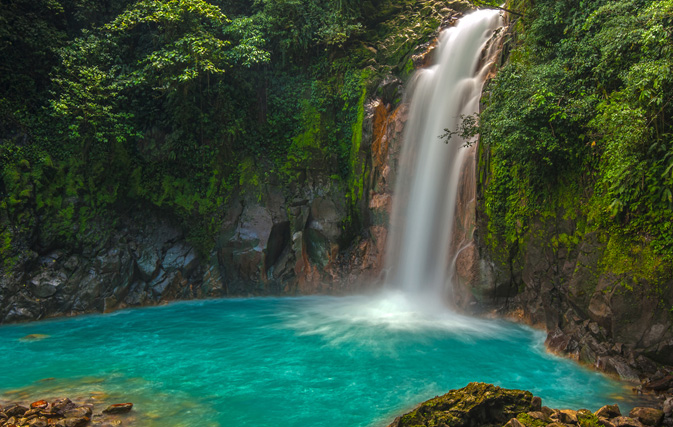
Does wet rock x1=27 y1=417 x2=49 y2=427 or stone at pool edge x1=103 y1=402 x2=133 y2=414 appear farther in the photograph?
stone at pool edge x1=103 y1=402 x2=133 y2=414

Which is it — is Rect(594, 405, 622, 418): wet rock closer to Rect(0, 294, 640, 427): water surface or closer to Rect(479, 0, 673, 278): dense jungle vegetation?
Rect(0, 294, 640, 427): water surface

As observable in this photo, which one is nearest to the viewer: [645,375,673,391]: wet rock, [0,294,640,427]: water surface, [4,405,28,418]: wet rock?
[4,405,28,418]: wet rock

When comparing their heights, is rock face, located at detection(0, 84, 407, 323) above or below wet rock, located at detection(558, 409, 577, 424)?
above

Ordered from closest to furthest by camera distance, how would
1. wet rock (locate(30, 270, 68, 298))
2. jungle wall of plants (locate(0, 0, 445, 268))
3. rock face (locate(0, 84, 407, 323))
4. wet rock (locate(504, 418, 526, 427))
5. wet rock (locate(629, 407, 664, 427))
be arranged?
wet rock (locate(504, 418, 526, 427))
wet rock (locate(629, 407, 664, 427))
wet rock (locate(30, 270, 68, 298))
jungle wall of plants (locate(0, 0, 445, 268))
rock face (locate(0, 84, 407, 323))

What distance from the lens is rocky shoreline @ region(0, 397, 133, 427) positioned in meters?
5.71

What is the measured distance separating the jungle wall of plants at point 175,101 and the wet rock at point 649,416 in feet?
32.6

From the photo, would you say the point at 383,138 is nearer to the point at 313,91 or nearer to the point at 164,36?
the point at 313,91

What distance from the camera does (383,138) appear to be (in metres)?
13.8

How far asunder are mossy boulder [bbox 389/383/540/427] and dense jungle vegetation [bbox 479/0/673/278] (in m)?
3.29

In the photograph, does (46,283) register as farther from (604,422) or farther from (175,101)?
(604,422)

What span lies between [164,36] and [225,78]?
221 cm

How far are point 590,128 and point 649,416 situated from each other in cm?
493

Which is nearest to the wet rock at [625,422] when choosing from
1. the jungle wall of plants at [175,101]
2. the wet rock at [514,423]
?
the wet rock at [514,423]

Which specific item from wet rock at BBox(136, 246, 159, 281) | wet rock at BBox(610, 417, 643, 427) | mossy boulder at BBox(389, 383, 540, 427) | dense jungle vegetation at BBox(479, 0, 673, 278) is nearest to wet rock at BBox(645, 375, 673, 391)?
wet rock at BBox(610, 417, 643, 427)
